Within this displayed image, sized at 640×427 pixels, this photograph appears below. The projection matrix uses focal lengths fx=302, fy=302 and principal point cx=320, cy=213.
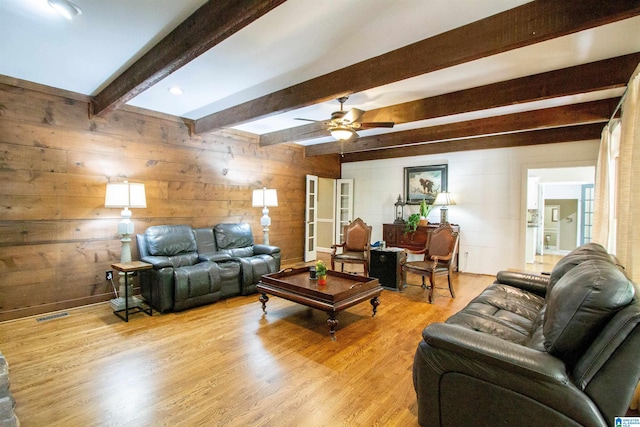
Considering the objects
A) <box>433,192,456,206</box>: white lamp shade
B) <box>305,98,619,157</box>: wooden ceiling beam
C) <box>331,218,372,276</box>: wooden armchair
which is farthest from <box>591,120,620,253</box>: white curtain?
<box>331,218,372,276</box>: wooden armchair

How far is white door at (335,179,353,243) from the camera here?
7.50 meters

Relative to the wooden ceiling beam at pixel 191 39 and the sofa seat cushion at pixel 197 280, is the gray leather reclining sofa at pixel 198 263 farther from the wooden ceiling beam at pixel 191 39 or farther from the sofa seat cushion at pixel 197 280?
the wooden ceiling beam at pixel 191 39

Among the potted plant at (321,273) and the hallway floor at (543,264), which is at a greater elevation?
the potted plant at (321,273)

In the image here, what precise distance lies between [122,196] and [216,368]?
2.37m

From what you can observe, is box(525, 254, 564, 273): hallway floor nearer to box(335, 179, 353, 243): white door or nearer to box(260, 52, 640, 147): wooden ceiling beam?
box(335, 179, 353, 243): white door

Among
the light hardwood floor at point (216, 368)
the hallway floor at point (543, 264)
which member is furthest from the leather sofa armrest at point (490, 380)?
the hallway floor at point (543, 264)

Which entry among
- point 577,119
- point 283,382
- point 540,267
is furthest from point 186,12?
point 540,267

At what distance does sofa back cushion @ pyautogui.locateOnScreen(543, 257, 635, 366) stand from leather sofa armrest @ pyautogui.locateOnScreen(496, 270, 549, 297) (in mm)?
1484

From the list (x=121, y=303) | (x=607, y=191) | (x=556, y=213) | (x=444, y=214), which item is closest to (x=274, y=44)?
(x=121, y=303)

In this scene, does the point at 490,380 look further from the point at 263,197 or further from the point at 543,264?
the point at 543,264

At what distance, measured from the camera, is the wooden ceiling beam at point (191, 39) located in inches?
70.7

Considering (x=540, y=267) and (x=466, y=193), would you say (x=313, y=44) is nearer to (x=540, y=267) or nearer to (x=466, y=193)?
(x=466, y=193)

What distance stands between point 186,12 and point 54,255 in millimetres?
3221

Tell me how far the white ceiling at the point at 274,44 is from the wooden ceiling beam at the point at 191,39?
7cm
